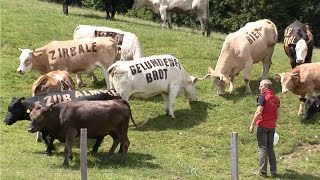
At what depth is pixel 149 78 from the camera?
57.9 feet

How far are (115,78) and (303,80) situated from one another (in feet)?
16.6

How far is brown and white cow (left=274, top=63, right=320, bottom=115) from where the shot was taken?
58.0 feet

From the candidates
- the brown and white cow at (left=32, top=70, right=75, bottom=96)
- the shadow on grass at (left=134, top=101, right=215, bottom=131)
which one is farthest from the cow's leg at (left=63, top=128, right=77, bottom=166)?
the shadow on grass at (left=134, top=101, right=215, bottom=131)

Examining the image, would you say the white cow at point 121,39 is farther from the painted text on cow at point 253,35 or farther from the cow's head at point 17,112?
the cow's head at point 17,112

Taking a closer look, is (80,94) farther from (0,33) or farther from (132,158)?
(0,33)

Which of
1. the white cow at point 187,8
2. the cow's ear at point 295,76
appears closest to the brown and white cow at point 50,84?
the cow's ear at point 295,76

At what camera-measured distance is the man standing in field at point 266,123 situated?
13891mm

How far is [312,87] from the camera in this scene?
58.3 feet

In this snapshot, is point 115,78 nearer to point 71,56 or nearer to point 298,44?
point 71,56

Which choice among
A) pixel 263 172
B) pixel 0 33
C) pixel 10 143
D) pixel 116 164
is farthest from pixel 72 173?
pixel 0 33

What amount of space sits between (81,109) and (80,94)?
1.51 metres

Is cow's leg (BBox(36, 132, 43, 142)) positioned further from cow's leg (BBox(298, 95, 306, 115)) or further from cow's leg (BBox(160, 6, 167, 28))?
cow's leg (BBox(160, 6, 167, 28))

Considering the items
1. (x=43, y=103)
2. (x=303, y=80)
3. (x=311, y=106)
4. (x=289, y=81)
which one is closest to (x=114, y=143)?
(x=43, y=103)

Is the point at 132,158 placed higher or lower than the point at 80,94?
lower
